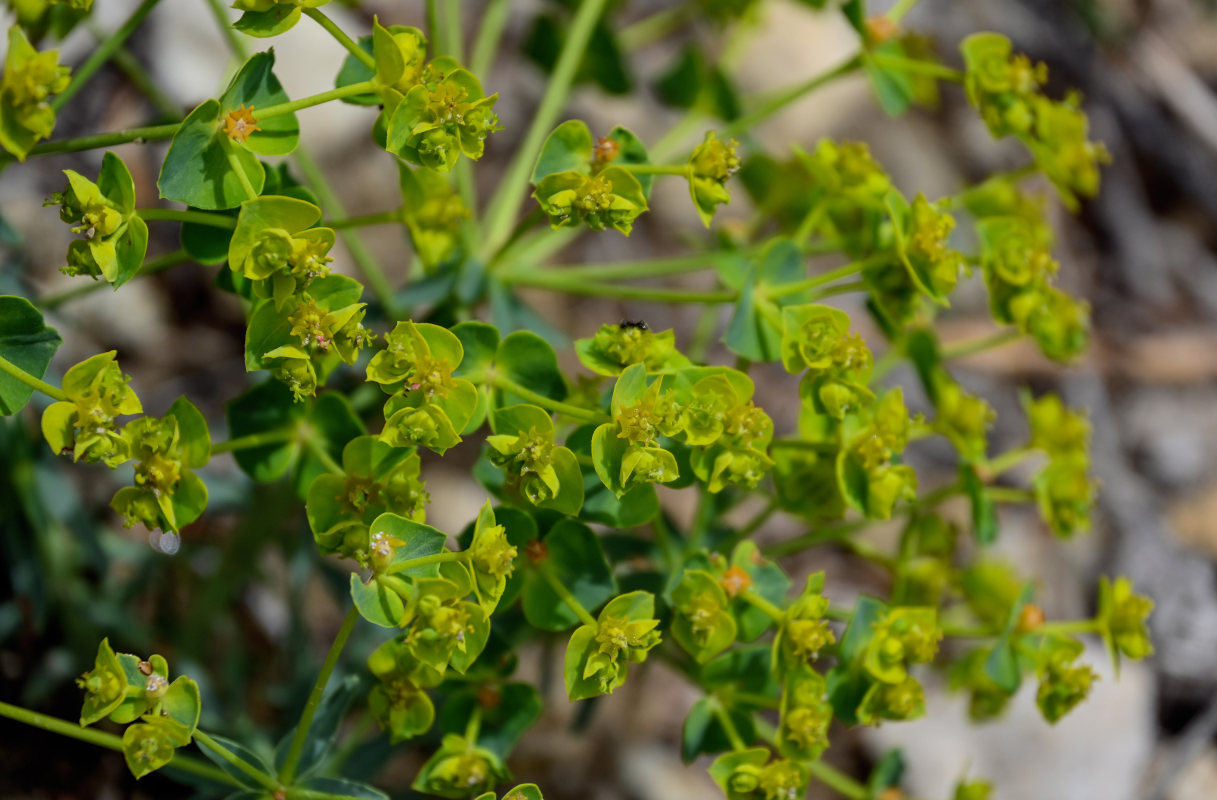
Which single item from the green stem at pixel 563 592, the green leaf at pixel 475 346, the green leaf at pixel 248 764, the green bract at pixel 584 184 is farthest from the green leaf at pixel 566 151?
the green leaf at pixel 248 764

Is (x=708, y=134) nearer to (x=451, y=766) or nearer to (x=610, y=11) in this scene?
(x=451, y=766)

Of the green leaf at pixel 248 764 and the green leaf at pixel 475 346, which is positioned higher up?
the green leaf at pixel 475 346

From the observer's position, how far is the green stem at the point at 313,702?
1.36 metres

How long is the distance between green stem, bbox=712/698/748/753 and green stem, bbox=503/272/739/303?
0.67m

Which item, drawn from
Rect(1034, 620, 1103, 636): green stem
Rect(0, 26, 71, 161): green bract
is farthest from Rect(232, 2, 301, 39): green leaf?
Rect(1034, 620, 1103, 636): green stem

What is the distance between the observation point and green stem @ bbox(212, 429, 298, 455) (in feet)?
5.06

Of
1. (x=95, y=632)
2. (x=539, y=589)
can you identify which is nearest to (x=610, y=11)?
(x=539, y=589)

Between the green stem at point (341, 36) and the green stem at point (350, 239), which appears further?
the green stem at point (350, 239)

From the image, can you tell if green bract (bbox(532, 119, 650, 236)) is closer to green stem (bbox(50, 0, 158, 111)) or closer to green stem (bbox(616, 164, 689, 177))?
green stem (bbox(616, 164, 689, 177))

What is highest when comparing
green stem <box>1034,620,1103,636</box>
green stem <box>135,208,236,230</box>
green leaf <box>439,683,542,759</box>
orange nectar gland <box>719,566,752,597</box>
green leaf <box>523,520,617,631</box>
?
green stem <box>135,208,236,230</box>

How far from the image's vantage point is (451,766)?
5.28ft

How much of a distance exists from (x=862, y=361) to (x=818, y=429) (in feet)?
0.48

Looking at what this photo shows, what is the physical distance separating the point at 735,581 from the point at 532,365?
17.7 inches

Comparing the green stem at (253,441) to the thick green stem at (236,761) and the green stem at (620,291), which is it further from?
the green stem at (620,291)
